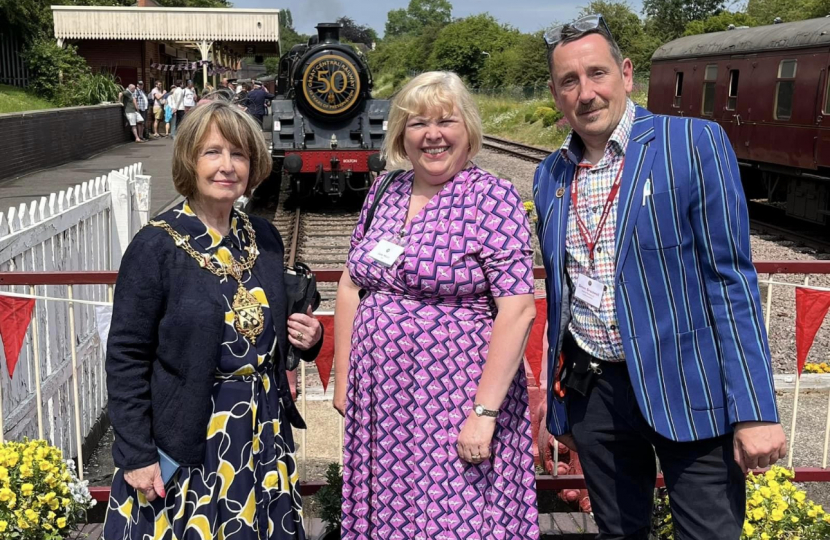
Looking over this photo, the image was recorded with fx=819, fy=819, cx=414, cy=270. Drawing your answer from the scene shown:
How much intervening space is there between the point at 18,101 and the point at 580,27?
21353 mm

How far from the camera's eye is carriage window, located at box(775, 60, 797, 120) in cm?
1271

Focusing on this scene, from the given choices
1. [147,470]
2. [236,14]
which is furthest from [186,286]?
[236,14]

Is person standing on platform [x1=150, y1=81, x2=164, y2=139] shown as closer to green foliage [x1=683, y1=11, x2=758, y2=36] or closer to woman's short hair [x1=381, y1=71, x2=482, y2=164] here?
green foliage [x1=683, y1=11, x2=758, y2=36]

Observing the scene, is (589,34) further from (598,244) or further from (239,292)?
(239,292)

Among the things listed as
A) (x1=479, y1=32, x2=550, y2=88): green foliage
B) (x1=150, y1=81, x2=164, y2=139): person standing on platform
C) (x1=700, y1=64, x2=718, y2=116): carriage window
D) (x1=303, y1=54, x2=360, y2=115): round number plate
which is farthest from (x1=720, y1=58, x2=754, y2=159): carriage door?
(x1=479, y1=32, x2=550, y2=88): green foliage

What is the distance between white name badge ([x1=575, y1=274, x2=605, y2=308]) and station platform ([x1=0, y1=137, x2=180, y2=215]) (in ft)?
28.4

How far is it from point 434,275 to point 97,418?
12.6ft

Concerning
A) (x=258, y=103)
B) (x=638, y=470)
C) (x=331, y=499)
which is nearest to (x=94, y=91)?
(x=258, y=103)

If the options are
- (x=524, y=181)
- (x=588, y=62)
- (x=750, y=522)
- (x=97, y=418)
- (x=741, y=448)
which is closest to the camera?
(x=741, y=448)

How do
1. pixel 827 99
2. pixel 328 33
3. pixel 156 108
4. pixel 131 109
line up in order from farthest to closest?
1. pixel 156 108
2. pixel 131 109
3. pixel 328 33
4. pixel 827 99

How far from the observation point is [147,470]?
2.25 m

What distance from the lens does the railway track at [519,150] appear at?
23.2m

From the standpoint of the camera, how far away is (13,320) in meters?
3.53

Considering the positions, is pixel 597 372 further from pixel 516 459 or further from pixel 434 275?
pixel 434 275
